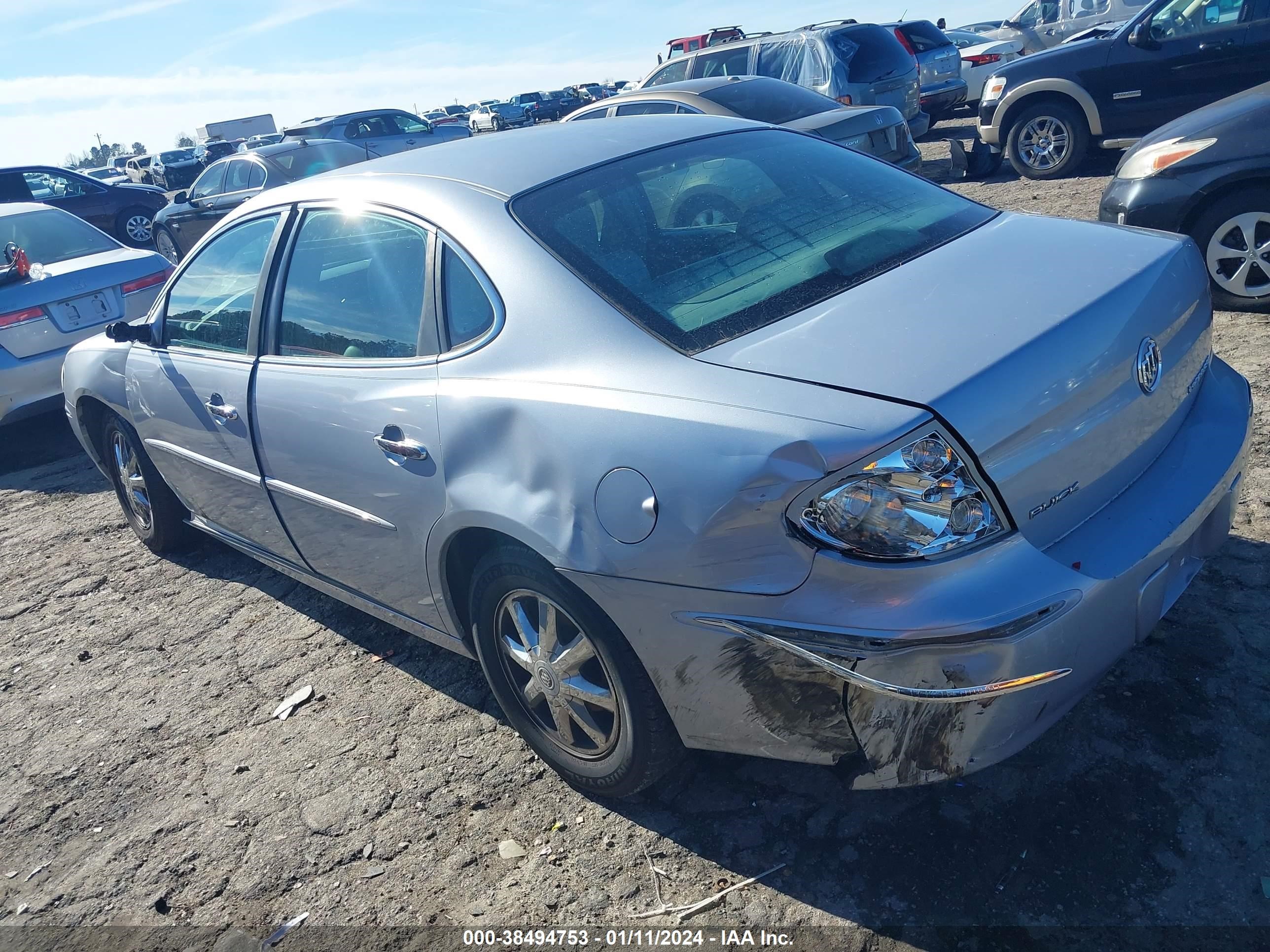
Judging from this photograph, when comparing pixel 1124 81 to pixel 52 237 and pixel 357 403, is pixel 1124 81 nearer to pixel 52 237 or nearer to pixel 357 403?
pixel 357 403

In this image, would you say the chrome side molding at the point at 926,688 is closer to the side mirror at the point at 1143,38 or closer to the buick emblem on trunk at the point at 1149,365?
the buick emblem on trunk at the point at 1149,365

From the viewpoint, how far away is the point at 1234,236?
5070mm

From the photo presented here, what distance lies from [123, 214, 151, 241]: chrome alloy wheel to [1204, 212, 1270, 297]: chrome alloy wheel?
15630 millimetres

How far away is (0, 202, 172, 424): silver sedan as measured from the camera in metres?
6.47

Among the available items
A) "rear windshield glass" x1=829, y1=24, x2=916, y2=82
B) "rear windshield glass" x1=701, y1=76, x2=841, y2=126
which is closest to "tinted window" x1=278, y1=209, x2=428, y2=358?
"rear windshield glass" x1=701, y1=76, x2=841, y2=126

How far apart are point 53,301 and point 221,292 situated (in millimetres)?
3757

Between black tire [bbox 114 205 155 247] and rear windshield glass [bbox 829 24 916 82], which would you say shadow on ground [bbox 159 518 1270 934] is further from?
black tire [bbox 114 205 155 247]

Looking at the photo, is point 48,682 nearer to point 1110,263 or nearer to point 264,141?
point 1110,263

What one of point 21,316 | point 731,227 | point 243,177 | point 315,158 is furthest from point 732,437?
point 243,177

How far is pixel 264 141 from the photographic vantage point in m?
39.0

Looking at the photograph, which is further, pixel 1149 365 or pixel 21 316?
pixel 21 316

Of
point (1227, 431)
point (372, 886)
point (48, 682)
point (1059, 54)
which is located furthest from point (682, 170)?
point (1059, 54)

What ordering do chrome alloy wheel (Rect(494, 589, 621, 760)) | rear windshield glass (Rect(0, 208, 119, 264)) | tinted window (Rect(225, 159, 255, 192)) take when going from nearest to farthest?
chrome alloy wheel (Rect(494, 589, 621, 760)) → rear windshield glass (Rect(0, 208, 119, 264)) → tinted window (Rect(225, 159, 255, 192))

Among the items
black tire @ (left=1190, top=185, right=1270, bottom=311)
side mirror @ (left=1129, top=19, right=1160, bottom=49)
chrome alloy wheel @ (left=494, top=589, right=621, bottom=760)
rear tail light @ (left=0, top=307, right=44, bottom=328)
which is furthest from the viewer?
side mirror @ (left=1129, top=19, right=1160, bottom=49)
